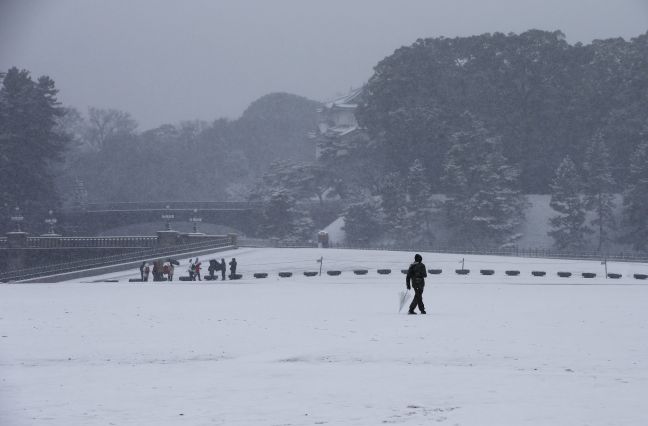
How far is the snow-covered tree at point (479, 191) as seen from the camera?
95.2 m

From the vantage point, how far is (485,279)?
49.4m

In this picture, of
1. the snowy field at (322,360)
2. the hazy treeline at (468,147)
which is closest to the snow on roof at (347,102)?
the hazy treeline at (468,147)

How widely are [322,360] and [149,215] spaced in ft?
335

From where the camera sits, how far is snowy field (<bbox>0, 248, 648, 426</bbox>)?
1434 centimetres

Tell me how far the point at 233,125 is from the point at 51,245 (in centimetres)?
11587

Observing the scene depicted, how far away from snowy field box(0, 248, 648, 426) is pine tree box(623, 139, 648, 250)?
55.6 meters

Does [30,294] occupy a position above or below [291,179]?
below

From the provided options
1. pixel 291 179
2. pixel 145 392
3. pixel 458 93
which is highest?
pixel 458 93

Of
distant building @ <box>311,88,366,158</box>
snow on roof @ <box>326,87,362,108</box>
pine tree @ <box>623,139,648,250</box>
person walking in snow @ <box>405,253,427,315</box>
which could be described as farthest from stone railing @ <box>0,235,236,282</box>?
snow on roof @ <box>326,87,362,108</box>

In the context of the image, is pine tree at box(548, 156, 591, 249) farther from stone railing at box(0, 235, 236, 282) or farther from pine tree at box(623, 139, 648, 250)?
stone railing at box(0, 235, 236, 282)

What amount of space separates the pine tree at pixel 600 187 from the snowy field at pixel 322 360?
2338 inches

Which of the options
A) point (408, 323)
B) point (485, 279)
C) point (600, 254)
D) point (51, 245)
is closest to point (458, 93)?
point (600, 254)

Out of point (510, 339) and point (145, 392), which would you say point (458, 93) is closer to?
point (510, 339)

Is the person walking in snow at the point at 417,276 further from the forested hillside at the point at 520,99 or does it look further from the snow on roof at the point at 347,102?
the snow on roof at the point at 347,102
